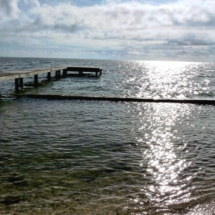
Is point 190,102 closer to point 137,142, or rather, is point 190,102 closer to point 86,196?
point 137,142

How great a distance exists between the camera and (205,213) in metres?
4.98

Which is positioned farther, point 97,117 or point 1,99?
point 1,99

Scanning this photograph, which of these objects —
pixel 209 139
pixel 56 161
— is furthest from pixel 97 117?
pixel 56 161

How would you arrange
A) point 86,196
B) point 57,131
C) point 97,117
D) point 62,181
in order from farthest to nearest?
point 97,117 → point 57,131 → point 62,181 → point 86,196

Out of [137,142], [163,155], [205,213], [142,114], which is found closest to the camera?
[205,213]

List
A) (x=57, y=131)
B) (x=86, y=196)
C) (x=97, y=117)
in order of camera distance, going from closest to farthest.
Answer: (x=86, y=196)
(x=57, y=131)
(x=97, y=117)

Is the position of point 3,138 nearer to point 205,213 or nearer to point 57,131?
point 57,131

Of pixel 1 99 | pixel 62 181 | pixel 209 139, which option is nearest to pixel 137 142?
pixel 209 139

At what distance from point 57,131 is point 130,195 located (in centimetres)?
595

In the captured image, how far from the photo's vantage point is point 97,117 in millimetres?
14320

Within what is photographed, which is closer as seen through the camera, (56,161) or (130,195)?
(130,195)

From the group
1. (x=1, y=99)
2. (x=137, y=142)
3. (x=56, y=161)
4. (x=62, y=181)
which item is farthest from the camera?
(x=1, y=99)

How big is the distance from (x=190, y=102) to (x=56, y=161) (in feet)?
48.1

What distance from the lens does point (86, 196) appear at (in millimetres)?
5719
